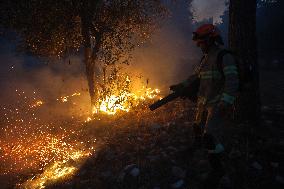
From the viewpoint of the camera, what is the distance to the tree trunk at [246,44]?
6539 mm

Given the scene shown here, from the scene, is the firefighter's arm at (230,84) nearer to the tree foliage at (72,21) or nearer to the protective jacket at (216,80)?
the protective jacket at (216,80)

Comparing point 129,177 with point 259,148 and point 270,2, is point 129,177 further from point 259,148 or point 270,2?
point 270,2

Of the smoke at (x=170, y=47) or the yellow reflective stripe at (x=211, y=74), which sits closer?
the yellow reflective stripe at (x=211, y=74)

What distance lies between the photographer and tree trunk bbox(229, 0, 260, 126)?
6539 millimetres

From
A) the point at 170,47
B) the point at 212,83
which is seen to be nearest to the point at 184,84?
the point at 212,83

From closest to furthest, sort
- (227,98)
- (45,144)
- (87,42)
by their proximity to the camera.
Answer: (227,98) → (45,144) → (87,42)

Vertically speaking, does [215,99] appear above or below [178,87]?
below

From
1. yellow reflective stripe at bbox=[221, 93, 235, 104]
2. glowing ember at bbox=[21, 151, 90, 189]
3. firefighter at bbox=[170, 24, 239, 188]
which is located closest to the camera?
yellow reflective stripe at bbox=[221, 93, 235, 104]

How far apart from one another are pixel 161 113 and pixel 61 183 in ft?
14.2

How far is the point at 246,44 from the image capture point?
6559 mm

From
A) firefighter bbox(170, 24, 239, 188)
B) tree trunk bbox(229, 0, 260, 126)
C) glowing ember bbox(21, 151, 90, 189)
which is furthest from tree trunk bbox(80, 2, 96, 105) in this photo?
firefighter bbox(170, 24, 239, 188)

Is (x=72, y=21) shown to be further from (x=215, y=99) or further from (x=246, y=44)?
(x=215, y=99)

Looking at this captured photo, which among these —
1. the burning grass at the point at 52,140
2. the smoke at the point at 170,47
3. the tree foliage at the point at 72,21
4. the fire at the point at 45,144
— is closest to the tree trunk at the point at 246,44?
the burning grass at the point at 52,140

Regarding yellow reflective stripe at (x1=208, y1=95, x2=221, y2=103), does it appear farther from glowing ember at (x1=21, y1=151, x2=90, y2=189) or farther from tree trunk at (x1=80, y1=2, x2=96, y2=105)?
tree trunk at (x1=80, y1=2, x2=96, y2=105)
